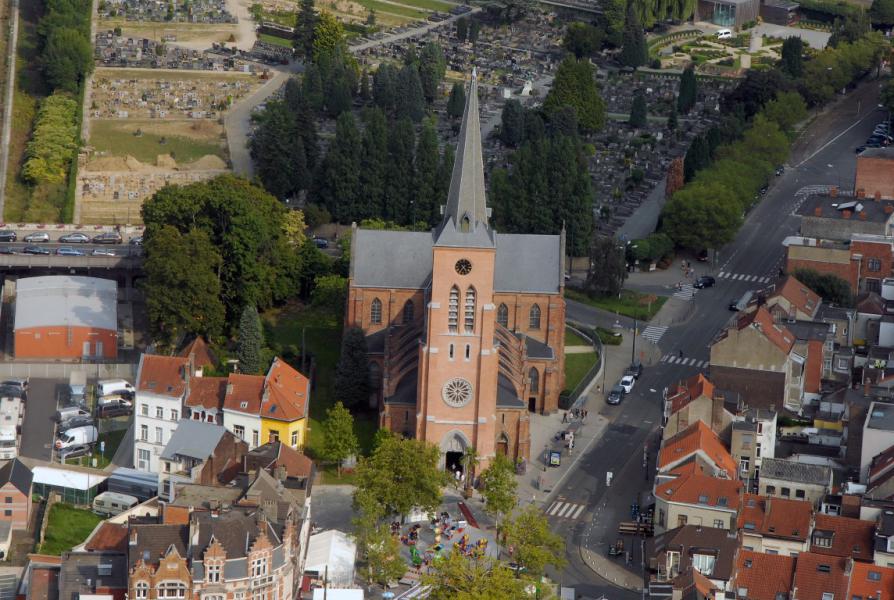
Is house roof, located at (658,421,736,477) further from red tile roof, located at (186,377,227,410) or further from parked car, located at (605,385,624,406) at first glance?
red tile roof, located at (186,377,227,410)

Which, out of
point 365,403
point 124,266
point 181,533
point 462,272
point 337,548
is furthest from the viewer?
point 124,266

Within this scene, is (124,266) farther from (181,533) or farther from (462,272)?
(181,533)

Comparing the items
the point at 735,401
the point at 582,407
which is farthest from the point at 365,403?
the point at 735,401

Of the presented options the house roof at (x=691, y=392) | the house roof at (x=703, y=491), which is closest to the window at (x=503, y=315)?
the house roof at (x=691, y=392)

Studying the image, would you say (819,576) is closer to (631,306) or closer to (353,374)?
(353,374)

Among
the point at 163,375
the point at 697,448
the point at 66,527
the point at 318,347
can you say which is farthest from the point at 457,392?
the point at 66,527

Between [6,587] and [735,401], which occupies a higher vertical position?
[735,401]

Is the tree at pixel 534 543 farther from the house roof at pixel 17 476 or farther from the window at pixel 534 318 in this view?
the house roof at pixel 17 476

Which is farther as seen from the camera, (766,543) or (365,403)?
(365,403)
